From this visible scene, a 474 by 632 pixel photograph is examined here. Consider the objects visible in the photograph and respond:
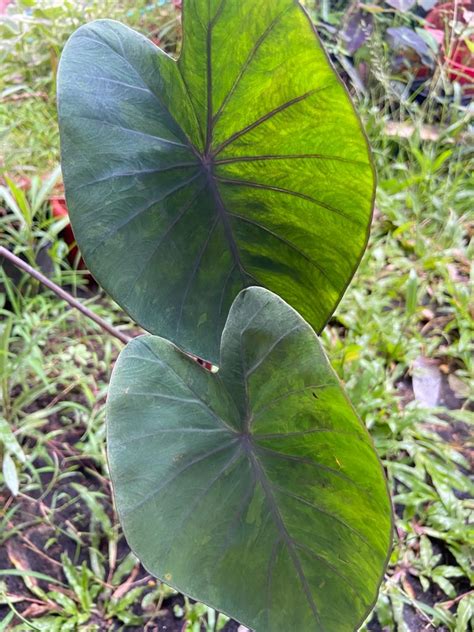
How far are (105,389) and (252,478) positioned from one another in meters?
0.94

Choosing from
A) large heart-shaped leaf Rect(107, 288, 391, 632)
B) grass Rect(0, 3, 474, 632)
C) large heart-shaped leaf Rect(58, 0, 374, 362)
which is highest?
large heart-shaped leaf Rect(58, 0, 374, 362)

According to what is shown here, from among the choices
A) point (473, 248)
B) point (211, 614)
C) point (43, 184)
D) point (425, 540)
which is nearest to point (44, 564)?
point (211, 614)

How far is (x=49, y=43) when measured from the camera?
2.21 m

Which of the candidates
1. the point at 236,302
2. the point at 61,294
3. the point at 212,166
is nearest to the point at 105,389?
the point at 61,294

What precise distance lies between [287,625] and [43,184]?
151cm

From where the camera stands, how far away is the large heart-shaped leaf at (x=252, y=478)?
0.59 m

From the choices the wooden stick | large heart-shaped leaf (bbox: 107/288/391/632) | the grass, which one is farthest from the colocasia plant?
the grass

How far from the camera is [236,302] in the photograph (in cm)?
60

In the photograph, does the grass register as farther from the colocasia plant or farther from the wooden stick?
the colocasia plant

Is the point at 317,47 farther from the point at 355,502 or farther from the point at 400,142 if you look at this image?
the point at 400,142

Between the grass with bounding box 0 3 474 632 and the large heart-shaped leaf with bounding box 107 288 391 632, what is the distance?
55 centimetres

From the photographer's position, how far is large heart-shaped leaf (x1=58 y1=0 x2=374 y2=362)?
64cm

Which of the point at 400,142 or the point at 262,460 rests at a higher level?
the point at 262,460

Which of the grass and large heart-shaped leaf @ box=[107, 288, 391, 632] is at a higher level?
large heart-shaped leaf @ box=[107, 288, 391, 632]
